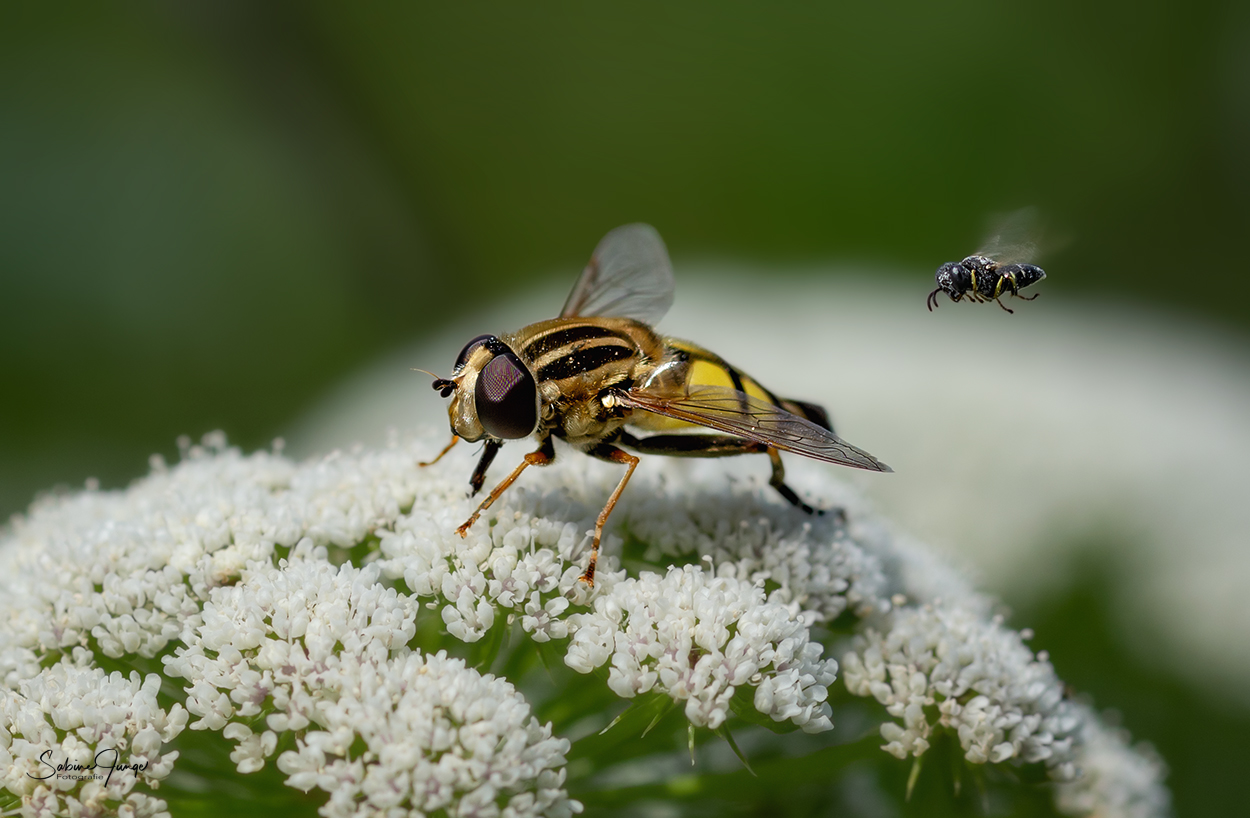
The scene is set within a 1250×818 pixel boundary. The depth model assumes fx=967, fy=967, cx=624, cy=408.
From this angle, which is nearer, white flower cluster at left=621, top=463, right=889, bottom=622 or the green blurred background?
white flower cluster at left=621, top=463, right=889, bottom=622

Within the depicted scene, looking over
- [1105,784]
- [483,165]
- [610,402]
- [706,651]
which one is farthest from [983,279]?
[483,165]

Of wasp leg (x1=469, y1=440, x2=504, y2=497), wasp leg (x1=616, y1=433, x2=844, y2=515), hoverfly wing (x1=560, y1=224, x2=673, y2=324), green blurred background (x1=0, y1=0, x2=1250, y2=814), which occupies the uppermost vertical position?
green blurred background (x1=0, y1=0, x2=1250, y2=814)

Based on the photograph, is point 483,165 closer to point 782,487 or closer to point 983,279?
point 782,487

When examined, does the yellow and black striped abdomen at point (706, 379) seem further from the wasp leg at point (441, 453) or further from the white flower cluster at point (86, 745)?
the white flower cluster at point (86, 745)

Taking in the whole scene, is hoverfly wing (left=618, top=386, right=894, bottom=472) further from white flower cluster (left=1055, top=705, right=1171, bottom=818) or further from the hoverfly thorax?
white flower cluster (left=1055, top=705, right=1171, bottom=818)

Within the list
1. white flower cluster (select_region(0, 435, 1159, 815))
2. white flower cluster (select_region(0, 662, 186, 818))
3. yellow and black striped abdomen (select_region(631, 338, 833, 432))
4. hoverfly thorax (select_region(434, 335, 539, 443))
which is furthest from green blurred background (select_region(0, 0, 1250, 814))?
yellow and black striped abdomen (select_region(631, 338, 833, 432))

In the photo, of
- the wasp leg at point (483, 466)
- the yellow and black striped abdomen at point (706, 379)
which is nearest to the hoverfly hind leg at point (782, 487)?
the yellow and black striped abdomen at point (706, 379)

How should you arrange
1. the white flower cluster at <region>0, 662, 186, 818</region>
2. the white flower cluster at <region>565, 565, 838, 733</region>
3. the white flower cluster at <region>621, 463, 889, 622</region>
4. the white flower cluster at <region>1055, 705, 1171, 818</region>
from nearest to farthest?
1. the white flower cluster at <region>0, 662, 186, 818</region>
2. the white flower cluster at <region>565, 565, 838, 733</region>
3. the white flower cluster at <region>621, 463, 889, 622</region>
4. the white flower cluster at <region>1055, 705, 1171, 818</region>
